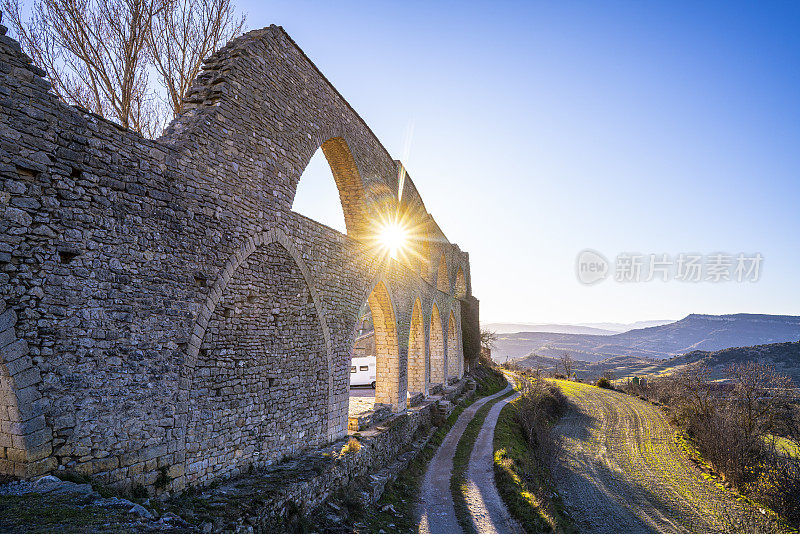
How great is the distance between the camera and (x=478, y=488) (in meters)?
10.6

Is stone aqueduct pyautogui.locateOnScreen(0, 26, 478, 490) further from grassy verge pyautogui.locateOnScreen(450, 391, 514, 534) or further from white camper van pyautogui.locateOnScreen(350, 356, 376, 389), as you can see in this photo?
white camper van pyautogui.locateOnScreen(350, 356, 376, 389)

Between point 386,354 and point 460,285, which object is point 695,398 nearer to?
point 460,285

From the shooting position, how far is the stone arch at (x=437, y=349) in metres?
22.0

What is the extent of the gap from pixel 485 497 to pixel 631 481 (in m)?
9.15

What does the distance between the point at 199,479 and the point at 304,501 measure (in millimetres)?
1760

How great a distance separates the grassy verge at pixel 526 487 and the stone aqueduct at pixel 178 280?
4798 millimetres

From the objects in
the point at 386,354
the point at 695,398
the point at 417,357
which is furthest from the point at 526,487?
the point at 695,398

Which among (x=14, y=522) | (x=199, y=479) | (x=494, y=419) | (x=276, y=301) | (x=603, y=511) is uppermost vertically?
(x=276, y=301)

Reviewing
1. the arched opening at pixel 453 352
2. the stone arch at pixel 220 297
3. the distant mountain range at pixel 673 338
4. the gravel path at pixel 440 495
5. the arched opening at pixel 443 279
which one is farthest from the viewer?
the distant mountain range at pixel 673 338

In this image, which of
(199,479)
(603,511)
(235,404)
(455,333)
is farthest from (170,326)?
(455,333)

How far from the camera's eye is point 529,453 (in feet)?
52.2

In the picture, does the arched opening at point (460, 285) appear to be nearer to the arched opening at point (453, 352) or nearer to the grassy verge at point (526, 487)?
the arched opening at point (453, 352)

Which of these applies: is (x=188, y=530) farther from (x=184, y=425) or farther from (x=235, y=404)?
(x=235, y=404)

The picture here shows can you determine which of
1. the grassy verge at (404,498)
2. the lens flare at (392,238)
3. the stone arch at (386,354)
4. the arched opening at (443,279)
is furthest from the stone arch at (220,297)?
the arched opening at (443,279)
